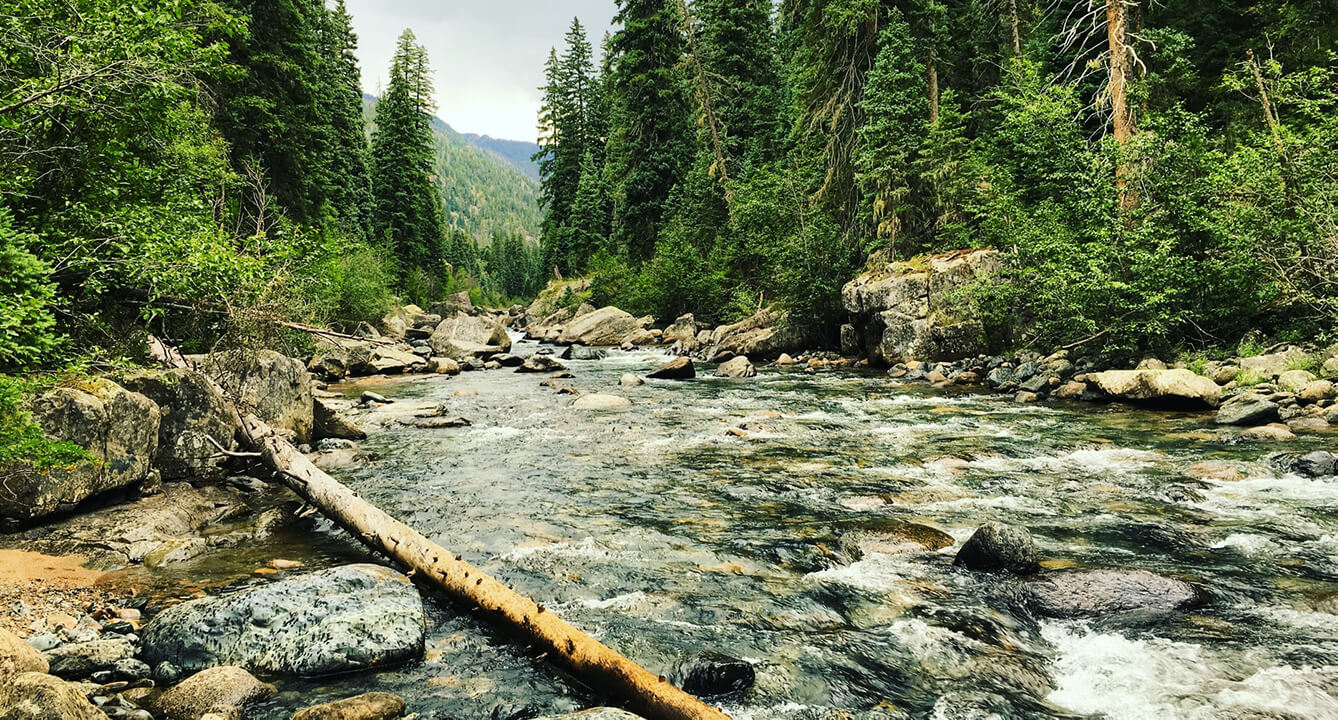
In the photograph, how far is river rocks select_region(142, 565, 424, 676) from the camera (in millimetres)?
4164

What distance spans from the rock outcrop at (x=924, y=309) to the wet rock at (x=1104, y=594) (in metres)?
14.6

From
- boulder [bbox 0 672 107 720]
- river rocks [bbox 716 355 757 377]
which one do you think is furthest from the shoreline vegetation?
river rocks [bbox 716 355 757 377]

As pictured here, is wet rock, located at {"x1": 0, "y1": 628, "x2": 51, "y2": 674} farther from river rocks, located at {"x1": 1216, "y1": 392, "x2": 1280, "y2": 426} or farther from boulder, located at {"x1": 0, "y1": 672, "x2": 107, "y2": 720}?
river rocks, located at {"x1": 1216, "y1": 392, "x2": 1280, "y2": 426}

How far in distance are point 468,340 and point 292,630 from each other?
2624cm

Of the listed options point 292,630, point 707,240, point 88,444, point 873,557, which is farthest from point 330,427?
point 707,240

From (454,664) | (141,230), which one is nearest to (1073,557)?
(454,664)

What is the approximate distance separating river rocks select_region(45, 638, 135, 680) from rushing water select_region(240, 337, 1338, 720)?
117 cm

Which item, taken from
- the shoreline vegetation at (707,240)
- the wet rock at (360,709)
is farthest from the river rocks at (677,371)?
the wet rock at (360,709)

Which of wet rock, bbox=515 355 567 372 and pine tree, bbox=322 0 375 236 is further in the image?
pine tree, bbox=322 0 375 236

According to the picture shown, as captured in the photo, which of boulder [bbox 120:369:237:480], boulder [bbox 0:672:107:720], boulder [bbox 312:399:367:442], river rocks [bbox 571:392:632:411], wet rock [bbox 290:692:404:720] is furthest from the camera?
river rocks [bbox 571:392:632:411]

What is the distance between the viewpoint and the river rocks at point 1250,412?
1009 centimetres

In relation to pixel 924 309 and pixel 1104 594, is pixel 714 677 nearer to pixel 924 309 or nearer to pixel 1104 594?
pixel 1104 594

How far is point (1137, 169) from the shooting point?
14.5 metres

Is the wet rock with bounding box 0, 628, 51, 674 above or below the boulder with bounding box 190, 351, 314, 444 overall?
below
